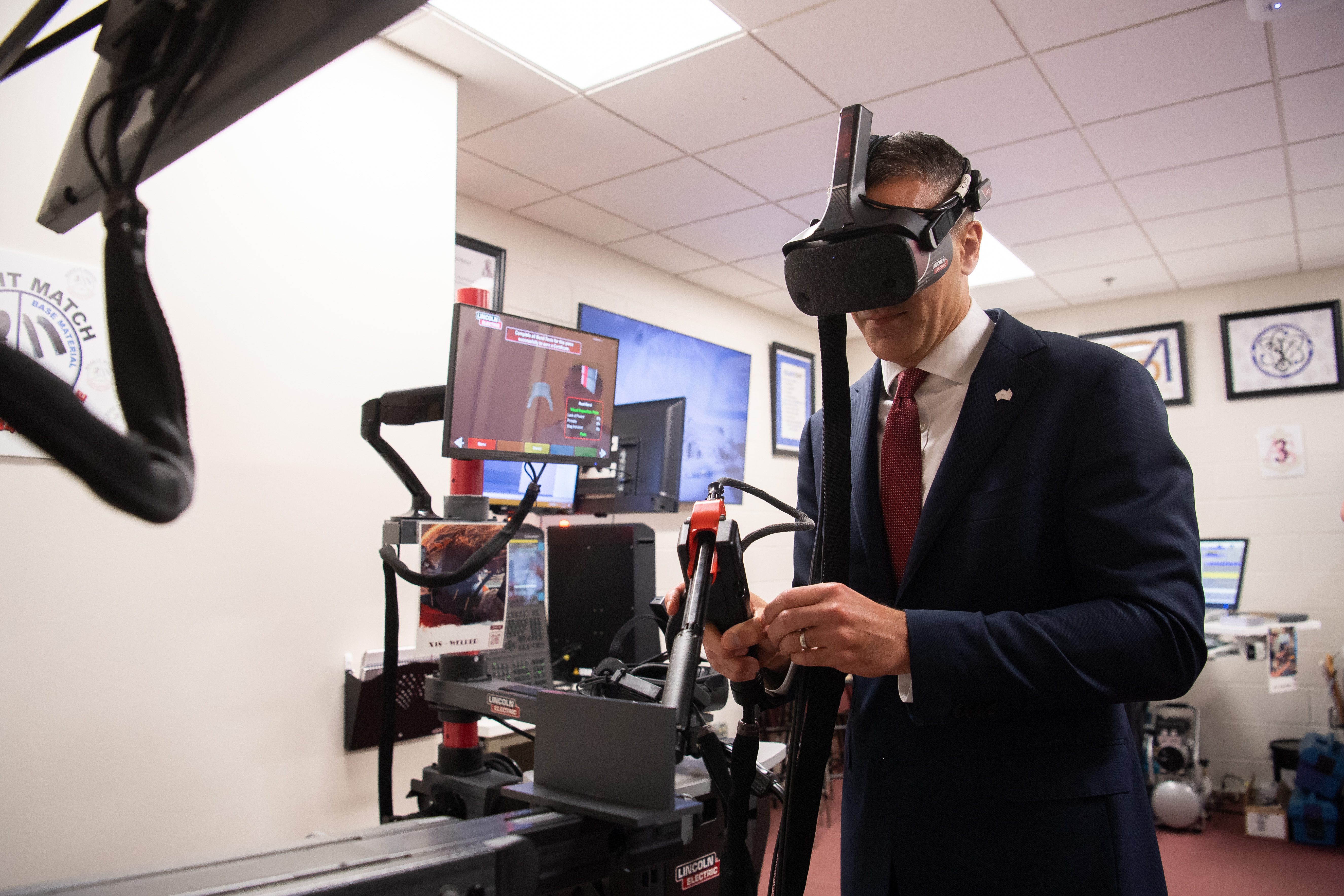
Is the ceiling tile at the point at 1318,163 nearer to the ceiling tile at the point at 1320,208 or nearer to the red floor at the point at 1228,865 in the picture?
the ceiling tile at the point at 1320,208

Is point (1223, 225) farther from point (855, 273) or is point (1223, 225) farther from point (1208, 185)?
point (855, 273)

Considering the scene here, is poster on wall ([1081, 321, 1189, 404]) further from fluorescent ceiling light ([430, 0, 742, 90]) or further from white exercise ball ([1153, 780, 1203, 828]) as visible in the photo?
fluorescent ceiling light ([430, 0, 742, 90])

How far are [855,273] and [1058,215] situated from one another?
3892 mm

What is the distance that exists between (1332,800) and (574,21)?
4.97 metres

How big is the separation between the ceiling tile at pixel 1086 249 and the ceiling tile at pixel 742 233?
1364 millimetres

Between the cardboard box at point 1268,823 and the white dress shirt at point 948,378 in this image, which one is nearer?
the white dress shirt at point 948,378

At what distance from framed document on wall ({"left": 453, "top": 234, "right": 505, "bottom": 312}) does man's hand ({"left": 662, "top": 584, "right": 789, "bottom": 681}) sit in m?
2.97

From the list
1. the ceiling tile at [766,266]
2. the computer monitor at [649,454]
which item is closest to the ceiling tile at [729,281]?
the ceiling tile at [766,266]

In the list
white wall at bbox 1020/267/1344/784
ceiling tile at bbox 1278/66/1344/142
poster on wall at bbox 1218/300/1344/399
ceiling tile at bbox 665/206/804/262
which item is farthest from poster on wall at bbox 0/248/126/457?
poster on wall at bbox 1218/300/1344/399

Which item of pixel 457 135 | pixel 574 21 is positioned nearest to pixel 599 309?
pixel 457 135

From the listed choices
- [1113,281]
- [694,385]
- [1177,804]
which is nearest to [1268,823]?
[1177,804]

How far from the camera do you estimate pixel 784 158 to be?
141 inches

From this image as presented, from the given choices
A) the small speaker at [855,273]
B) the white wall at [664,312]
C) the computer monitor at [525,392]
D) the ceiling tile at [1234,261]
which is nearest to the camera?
the small speaker at [855,273]

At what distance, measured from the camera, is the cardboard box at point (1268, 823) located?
427 cm
